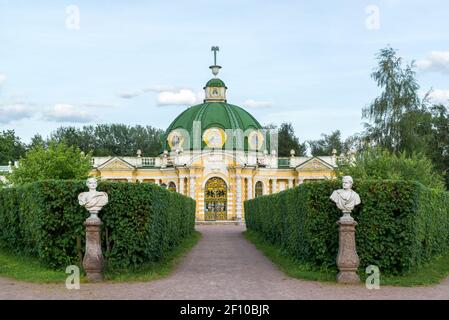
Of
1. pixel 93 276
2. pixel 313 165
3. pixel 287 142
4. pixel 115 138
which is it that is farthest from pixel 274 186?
pixel 93 276

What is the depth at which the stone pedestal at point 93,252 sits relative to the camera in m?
14.4

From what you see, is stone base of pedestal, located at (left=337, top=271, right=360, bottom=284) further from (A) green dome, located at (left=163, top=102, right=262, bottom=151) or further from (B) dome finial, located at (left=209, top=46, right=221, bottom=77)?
(B) dome finial, located at (left=209, top=46, right=221, bottom=77)

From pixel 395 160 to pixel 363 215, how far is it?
1578cm

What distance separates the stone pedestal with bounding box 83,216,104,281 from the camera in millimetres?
14406

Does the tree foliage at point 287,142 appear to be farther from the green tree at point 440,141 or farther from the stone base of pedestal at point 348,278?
the stone base of pedestal at point 348,278

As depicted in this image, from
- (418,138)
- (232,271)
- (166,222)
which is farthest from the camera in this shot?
(418,138)

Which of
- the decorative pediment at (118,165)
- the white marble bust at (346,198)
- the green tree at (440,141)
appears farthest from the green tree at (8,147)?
the white marble bust at (346,198)

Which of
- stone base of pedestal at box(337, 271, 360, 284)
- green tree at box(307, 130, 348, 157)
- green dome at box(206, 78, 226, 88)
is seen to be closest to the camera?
stone base of pedestal at box(337, 271, 360, 284)

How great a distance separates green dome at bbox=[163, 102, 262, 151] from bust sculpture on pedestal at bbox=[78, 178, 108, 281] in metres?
44.9

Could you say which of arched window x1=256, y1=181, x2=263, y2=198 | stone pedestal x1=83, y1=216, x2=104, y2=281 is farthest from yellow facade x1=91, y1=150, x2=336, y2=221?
stone pedestal x1=83, y1=216, x2=104, y2=281

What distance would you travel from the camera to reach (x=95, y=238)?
14.6m
